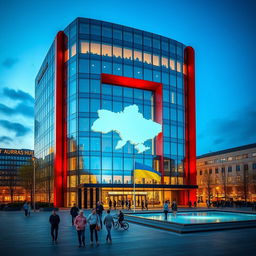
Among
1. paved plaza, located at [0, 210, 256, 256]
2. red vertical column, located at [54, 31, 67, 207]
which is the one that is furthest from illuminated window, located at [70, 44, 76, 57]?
paved plaza, located at [0, 210, 256, 256]

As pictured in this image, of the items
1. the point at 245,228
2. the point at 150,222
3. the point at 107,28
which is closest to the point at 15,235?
the point at 150,222

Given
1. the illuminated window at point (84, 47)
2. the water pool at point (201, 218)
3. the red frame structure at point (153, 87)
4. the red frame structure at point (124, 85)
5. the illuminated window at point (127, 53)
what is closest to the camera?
the water pool at point (201, 218)

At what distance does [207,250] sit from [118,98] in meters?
47.7

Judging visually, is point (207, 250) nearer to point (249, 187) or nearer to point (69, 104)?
point (69, 104)

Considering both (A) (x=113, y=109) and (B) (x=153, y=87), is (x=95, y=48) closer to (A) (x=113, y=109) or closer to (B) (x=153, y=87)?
(A) (x=113, y=109)

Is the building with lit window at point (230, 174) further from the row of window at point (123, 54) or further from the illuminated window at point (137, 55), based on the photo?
the illuminated window at point (137, 55)

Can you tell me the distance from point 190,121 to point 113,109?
59.2ft

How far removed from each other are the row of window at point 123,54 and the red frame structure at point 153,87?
13.5 feet

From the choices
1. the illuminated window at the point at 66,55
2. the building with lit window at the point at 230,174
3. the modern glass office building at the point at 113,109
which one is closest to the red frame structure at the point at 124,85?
the modern glass office building at the point at 113,109

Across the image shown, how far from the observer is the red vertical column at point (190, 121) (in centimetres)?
6725

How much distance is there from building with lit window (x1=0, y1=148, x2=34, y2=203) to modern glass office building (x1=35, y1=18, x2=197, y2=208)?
116937mm

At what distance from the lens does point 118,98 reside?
61750 millimetres

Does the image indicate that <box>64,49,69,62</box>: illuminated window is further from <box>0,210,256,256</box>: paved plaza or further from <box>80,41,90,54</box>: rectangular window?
<box>0,210,256,256</box>: paved plaza

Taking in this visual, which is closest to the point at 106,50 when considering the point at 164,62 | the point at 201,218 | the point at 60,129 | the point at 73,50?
the point at 73,50
